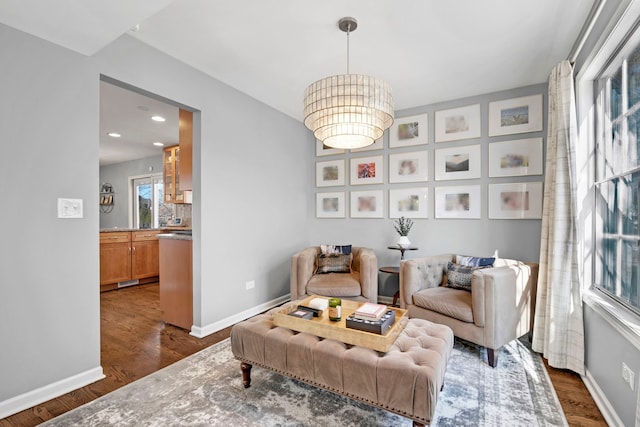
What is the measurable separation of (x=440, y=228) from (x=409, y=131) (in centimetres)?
136

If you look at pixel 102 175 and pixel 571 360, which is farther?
pixel 102 175

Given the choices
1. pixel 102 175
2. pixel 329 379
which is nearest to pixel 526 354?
pixel 329 379

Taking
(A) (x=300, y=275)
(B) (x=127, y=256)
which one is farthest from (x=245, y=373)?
(B) (x=127, y=256)

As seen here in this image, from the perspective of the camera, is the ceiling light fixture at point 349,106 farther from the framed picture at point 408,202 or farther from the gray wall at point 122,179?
the gray wall at point 122,179

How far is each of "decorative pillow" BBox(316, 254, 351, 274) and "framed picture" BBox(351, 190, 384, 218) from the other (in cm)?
79

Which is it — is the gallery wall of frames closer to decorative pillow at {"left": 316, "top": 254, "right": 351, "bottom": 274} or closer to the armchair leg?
decorative pillow at {"left": 316, "top": 254, "right": 351, "bottom": 274}

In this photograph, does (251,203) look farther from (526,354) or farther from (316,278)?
(526,354)

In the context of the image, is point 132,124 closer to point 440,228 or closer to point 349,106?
point 349,106

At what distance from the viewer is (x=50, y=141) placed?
2014 mm

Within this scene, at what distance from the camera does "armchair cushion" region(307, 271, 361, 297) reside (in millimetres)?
3238

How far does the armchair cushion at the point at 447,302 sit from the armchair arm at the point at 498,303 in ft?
0.28

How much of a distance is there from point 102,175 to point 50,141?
7.46 meters

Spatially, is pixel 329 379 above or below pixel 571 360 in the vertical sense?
above

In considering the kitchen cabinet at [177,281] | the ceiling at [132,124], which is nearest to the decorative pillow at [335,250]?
the kitchen cabinet at [177,281]
